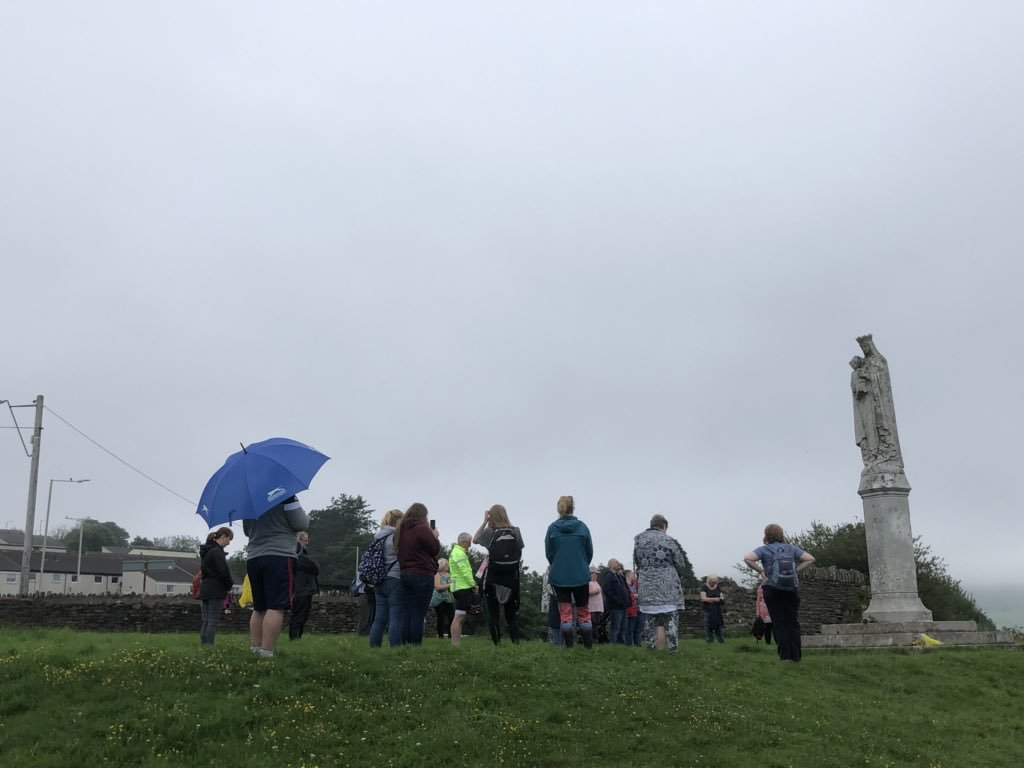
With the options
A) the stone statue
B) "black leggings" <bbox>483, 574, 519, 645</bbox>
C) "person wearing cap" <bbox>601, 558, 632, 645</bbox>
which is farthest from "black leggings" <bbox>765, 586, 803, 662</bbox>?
the stone statue

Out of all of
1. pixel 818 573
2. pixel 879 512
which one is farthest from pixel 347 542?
pixel 879 512

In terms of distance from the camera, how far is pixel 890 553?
1856 cm

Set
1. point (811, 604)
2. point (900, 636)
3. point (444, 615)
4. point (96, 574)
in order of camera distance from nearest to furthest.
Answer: point (444, 615) < point (900, 636) < point (811, 604) < point (96, 574)

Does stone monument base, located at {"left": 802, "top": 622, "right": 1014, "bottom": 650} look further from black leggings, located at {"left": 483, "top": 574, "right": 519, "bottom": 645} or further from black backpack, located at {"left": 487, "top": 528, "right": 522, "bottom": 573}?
black backpack, located at {"left": 487, "top": 528, "right": 522, "bottom": 573}

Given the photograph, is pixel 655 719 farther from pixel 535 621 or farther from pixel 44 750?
pixel 535 621

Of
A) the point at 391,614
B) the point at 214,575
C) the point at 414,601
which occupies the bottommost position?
the point at 391,614

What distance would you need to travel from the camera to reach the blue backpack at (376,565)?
11.1 metres

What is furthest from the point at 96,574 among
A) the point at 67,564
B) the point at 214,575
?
the point at 214,575

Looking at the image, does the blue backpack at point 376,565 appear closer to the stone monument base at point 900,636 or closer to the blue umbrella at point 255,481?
the blue umbrella at point 255,481

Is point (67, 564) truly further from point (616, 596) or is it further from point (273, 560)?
point (273, 560)

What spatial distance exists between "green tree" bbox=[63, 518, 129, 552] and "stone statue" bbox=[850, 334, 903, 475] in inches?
4813

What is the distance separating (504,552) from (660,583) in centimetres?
206

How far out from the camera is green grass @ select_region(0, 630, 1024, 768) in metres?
7.24

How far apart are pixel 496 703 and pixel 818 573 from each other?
2001 cm
